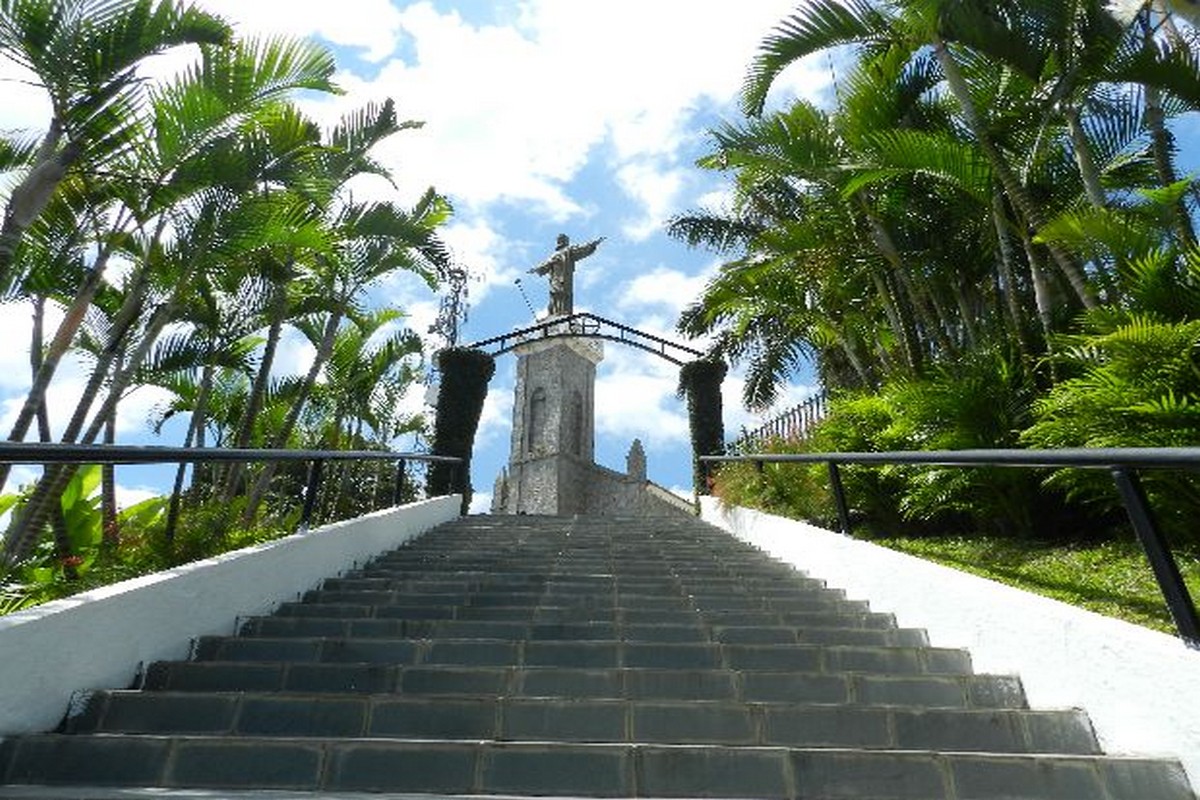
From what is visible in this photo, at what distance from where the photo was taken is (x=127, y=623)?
3.13m

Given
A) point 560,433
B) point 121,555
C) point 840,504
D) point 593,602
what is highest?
point 560,433

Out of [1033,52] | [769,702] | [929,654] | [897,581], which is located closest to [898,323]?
[1033,52]

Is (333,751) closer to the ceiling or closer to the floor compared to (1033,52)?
closer to the floor

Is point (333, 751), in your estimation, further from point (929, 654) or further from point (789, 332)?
point (789, 332)

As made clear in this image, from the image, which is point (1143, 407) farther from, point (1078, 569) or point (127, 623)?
point (127, 623)

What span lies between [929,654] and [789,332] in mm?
11331

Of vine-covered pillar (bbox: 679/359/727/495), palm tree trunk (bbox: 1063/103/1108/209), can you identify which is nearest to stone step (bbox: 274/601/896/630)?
palm tree trunk (bbox: 1063/103/1108/209)

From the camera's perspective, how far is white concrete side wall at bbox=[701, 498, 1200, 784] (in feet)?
7.89

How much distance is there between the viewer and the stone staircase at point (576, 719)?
7.76ft

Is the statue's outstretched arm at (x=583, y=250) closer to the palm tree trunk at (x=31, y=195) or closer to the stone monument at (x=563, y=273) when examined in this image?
the stone monument at (x=563, y=273)

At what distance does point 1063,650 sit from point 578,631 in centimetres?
208

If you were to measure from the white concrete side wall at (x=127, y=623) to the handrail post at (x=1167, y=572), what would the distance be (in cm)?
356

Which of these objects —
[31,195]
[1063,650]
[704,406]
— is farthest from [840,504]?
[704,406]

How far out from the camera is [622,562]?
642 cm
